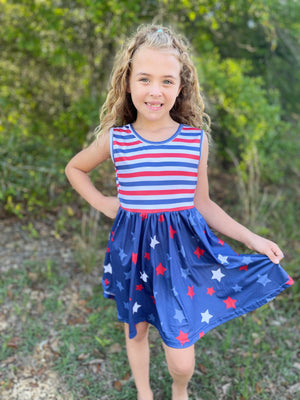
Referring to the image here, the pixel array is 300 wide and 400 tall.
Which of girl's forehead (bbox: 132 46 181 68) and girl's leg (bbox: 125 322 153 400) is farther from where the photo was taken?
girl's leg (bbox: 125 322 153 400)

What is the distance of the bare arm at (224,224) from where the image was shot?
65.9 inches

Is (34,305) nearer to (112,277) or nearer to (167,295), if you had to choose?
(112,277)

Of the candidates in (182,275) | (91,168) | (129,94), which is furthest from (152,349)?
(129,94)

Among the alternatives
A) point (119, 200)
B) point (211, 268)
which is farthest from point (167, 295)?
point (119, 200)

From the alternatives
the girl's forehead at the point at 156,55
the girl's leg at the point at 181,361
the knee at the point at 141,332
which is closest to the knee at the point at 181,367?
the girl's leg at the point at 181,361

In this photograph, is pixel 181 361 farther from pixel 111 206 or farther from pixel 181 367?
pixel 111 206

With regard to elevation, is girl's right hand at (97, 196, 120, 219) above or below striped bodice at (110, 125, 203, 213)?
below

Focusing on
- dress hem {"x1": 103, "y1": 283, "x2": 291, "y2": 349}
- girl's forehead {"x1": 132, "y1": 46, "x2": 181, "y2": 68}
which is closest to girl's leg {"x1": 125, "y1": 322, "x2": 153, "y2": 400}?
dress hem {"x1": 103, "y1": 283, "x2": 291, "y2": 349}

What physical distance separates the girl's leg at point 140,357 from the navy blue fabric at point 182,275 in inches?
6.6

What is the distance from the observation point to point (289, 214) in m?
3.81

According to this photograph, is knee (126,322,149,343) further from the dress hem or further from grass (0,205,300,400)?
grass (0,205,300,400)

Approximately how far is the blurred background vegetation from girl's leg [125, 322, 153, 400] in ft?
4.93

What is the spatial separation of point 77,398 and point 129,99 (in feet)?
5.32

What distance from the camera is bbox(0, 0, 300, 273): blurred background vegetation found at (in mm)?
3355
